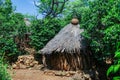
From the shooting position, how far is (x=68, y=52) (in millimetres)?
15680

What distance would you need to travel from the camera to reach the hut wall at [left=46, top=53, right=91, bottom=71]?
15742mm

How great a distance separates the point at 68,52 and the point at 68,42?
74cm

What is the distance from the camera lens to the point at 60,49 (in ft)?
52.1

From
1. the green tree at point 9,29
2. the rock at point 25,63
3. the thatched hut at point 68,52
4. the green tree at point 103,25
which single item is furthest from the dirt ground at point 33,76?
the green tree at point 9,29

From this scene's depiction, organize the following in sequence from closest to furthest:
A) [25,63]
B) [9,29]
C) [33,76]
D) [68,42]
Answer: [33,76] < [68,42] < [25,63] < [9,29]

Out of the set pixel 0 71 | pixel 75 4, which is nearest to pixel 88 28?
pixel 0 71

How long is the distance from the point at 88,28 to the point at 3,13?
33.1 feet

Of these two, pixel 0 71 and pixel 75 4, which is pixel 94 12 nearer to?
pixel 0 71

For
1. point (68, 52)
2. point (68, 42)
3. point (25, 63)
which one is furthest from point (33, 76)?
point (25, 63)

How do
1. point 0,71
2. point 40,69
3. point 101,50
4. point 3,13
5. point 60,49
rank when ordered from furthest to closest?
point 3,13 → point 40,69 → point 60,49 → point 101,50 → point 0,71

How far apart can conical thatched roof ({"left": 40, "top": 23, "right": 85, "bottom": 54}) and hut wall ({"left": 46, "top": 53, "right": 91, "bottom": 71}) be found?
0.37 m

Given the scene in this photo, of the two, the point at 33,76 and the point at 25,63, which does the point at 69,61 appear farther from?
the point at 25,63

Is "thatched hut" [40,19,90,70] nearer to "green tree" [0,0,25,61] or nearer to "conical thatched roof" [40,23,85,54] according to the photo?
"conical thatched roof" [40,23,85,54]

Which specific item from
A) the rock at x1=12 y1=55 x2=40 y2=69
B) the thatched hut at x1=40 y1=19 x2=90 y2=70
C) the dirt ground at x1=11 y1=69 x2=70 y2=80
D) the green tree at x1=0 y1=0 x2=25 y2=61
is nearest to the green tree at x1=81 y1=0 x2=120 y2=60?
the thatched hut at x1=40 y1=19 x2=90 y2=70
